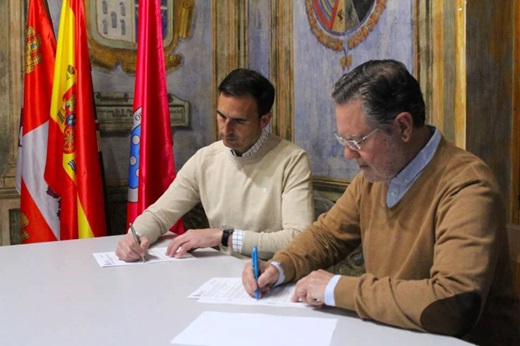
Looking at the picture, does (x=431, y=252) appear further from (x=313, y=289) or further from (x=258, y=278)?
(x=258, y=278)

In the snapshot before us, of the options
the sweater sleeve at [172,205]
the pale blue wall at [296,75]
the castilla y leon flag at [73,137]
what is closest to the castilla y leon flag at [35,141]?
the castilla y leon flag at [73,137]

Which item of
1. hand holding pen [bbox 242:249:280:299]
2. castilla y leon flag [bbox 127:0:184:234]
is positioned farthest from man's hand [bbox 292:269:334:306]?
castilla y leon flag [bbox 127:0:184:234]

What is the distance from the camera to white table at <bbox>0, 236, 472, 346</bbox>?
4.09 ft

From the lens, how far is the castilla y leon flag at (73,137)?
10.1ft

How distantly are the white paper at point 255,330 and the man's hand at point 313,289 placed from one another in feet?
0.25

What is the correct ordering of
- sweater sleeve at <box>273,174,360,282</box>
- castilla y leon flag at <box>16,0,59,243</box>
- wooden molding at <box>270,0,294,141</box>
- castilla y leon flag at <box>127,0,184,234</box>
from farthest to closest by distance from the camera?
wooden molding at <box>270,0,294,141</box> < castilla y leon flag at <box>127,0,184,234</box> < castilla y leon flag at <box>16,0,59,243</box> < sweater sleeve at <box>273,174,360,282</box>

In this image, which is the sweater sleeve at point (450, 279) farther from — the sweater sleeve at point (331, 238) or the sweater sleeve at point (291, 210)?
the sweater sleeve at point (291, 210)

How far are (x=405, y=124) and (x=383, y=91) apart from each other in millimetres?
112

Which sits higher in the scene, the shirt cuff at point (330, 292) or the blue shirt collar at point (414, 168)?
the blue shirt collar at point (414, 168)

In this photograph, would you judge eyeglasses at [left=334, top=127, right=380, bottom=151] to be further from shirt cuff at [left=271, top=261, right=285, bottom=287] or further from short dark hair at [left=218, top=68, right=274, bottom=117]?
short dark hair at [left=218, top=68, right=274, bottom=117]

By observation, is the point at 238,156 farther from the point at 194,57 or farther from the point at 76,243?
the point at 194,57

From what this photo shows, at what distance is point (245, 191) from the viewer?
2.56 m

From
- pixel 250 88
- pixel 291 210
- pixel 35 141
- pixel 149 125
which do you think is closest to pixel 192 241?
pixel 291 210

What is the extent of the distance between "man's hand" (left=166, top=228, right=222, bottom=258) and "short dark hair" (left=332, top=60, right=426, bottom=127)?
88 cm
